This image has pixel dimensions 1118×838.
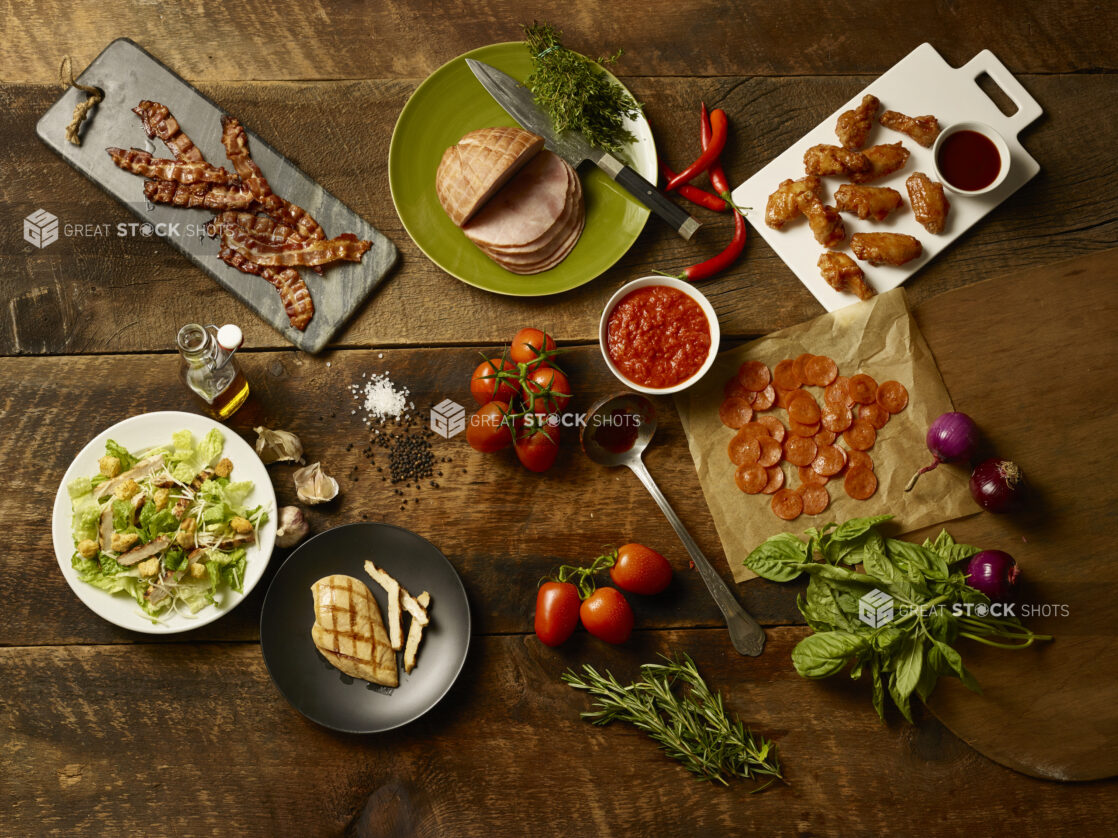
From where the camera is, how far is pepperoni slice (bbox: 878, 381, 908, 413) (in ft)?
8.80

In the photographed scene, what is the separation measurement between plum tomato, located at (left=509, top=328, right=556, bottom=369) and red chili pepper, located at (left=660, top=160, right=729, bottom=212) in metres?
0.74

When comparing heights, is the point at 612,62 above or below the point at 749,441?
above

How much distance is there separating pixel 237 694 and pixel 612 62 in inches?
99.8

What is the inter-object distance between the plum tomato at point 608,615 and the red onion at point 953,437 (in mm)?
1066

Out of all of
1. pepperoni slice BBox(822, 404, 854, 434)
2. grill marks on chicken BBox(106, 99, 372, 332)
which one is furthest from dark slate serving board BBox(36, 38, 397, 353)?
pepperoni slice BBox(822, 404, 854, 434)

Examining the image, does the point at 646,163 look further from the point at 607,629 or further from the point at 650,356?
the point at 607,629

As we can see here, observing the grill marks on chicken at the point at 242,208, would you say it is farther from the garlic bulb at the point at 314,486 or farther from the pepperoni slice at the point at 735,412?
the pepperoni slice at the point at 735,412

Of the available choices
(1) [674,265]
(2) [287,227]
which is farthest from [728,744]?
(2) [287,227]

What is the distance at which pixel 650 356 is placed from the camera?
2.61m

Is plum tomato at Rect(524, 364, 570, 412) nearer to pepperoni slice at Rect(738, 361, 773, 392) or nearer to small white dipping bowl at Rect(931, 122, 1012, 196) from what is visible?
pepperoni slice at Rect(738, 361, 773, 392)

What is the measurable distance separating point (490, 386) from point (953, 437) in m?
1.51

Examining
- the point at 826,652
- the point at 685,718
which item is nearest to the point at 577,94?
the point at 826,652

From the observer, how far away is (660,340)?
8.57 feet

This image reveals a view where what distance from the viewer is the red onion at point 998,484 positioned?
251 cm
